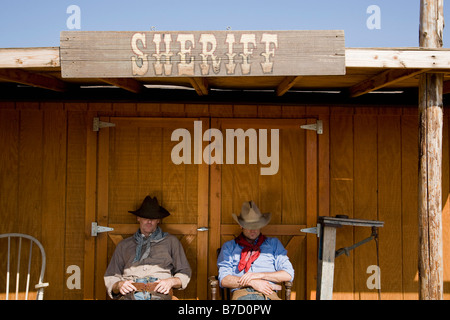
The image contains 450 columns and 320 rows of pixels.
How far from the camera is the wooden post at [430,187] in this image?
10.9 feet

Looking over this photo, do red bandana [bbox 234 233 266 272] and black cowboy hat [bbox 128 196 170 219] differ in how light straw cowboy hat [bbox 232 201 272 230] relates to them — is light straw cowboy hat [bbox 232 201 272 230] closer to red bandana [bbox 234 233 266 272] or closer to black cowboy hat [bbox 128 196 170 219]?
red bandana [bbox 234 233 266 272]

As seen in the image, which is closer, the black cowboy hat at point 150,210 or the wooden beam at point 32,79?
the wooden beam at point 32,79

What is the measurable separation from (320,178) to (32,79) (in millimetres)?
2889

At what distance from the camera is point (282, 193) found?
A: 4594 mm

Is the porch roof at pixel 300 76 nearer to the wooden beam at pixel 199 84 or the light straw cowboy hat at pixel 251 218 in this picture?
the wooden beam at pixel 199 84

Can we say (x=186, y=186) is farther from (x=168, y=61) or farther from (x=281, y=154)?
(x=168, y=61)

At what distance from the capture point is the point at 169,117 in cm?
456

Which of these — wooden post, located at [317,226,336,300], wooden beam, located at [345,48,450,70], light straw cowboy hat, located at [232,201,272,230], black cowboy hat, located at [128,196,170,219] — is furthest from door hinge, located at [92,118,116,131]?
wooden beam, located at [345,48,450,70]

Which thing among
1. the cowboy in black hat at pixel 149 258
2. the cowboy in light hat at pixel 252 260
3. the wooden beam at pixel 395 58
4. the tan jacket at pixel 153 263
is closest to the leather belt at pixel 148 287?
the cowboy in black hat at pixel 149 258

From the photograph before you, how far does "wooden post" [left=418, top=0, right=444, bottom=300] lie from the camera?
3311 mm

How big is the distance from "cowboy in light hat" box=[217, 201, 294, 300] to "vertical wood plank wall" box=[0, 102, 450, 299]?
67 centimetres

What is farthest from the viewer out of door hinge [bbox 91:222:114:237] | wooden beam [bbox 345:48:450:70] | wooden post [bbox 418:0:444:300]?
door hinge [bbox 91:222:114:237]

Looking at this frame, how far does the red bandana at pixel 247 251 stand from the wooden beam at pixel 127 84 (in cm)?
173

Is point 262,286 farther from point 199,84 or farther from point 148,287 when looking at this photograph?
point 199,84
